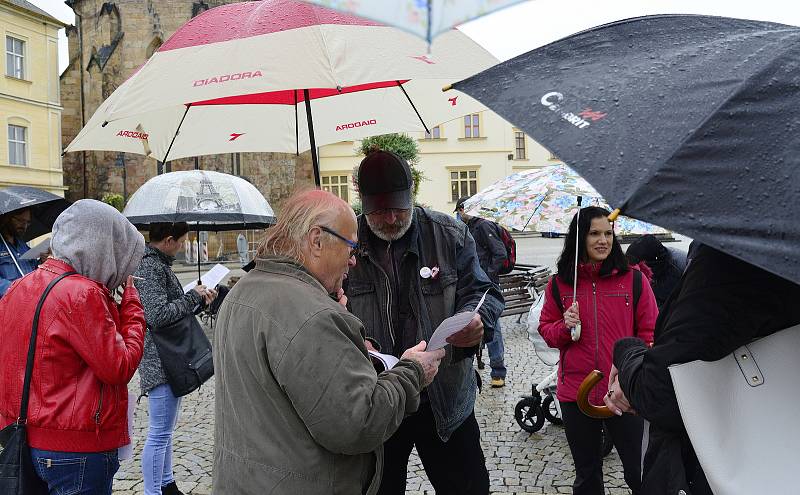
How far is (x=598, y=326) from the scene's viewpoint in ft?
12.4

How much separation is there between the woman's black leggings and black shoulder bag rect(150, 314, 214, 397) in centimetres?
237

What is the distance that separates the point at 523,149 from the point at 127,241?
46.0m

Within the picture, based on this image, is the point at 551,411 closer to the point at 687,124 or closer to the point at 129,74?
the point at 687,124

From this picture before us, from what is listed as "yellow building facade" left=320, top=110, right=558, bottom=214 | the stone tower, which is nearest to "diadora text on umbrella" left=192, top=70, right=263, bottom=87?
the stone tower

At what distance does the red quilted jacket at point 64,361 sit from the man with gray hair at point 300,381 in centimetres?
90

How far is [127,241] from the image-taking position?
3.09 m

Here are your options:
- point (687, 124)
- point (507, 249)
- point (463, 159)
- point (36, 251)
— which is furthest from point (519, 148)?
point (687, 124)

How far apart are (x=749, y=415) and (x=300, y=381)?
1162 millimetres

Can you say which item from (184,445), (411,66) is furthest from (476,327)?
(184,445)

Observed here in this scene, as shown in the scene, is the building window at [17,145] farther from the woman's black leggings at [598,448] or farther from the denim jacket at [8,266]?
the woman's black leggings at [598,448]

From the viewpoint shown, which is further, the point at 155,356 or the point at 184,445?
the point at 184,445

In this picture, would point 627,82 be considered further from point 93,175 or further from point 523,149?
point 523,149

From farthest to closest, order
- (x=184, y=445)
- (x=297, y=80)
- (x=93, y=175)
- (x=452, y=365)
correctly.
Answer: (x=93, y=175) < (x=184, y=445) < (x=452, y=365) < (x=297, y=80)

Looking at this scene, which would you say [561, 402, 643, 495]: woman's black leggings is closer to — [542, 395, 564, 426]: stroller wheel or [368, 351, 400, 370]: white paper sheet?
[368, 351, 400, 370]: white paper sheet
